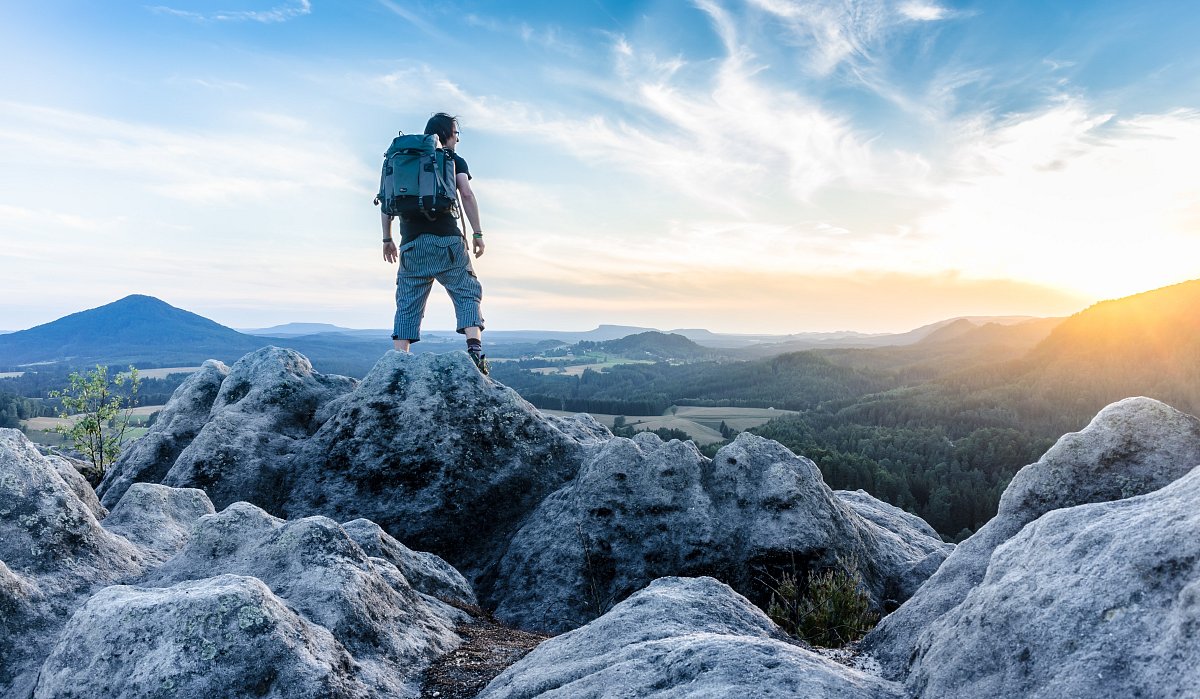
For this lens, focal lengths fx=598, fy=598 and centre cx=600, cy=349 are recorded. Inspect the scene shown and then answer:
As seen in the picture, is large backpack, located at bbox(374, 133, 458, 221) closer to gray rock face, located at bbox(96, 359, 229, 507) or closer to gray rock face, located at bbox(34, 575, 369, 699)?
gray rock face, located at bbox(96, 359, 229, 507)

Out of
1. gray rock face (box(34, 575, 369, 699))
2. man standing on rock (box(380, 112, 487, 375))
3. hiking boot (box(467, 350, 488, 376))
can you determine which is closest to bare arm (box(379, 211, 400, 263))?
man standing on rock (box(380, 112, 487, 375))

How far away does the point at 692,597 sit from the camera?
22.4 ft

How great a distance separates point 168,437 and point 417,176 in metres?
8.77

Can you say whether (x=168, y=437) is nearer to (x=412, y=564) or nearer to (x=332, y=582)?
(x=412, y=564)

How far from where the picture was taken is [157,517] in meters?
8.92

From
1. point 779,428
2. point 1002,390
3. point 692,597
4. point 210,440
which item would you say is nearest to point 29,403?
point 779,428

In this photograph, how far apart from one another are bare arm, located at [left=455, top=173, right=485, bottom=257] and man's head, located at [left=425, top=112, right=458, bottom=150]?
0.88 metres

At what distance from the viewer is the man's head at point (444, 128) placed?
1302 centimetres

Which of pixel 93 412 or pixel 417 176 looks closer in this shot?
pixel 417 176

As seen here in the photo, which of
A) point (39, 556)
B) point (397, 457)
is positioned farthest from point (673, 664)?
point (397, 457)

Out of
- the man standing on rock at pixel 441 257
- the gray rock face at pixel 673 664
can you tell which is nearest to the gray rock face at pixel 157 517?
the man standing on rock at pixel 441 257

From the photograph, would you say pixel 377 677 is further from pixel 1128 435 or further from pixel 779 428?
pixel 779 428

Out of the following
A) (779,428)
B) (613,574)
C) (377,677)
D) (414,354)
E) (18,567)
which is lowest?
(779,428)

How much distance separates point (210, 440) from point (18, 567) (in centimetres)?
604
